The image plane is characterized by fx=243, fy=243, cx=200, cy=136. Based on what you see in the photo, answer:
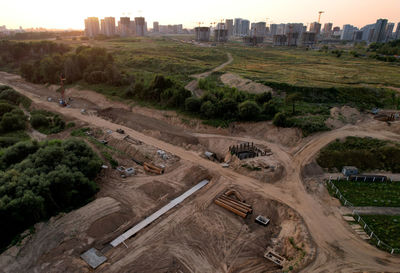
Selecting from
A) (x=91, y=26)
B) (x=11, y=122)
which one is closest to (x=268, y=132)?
(x=11, y=122)

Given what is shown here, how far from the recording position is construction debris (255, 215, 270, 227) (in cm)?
2252

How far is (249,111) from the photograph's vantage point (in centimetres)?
3866

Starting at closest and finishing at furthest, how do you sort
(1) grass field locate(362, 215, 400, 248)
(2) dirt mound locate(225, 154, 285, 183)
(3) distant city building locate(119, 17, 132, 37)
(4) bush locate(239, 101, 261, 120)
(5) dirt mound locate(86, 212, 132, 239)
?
(1) grass field locate(362, 215, 400, 248) < (5) dirt mound locate(86, 212, 132, 239) < (2) dirt mound locate(225, 154, 285, 183) < (4) bush locate(239, 101, 261, 120) < (3) distant city building locate(119, 17, 132, 37)

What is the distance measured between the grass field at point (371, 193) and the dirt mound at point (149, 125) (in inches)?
794

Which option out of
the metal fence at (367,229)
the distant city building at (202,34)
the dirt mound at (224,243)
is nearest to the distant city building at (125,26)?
the distant city building at (202,34)

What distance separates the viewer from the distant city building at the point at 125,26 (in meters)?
185

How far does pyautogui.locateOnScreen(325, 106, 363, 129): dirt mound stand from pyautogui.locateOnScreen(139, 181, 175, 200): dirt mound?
1024 inches

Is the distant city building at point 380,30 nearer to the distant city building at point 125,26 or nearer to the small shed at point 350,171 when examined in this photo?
the distant city building at point 125,26

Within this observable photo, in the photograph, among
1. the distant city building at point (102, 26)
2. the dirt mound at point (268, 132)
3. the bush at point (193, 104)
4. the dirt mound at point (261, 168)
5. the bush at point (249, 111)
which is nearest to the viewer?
the dirt mound at point (261, 168)

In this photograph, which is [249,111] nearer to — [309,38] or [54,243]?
[54,243]

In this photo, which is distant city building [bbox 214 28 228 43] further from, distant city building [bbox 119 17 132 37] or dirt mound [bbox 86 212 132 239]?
dirt mound [bbox 86 212 132 239]

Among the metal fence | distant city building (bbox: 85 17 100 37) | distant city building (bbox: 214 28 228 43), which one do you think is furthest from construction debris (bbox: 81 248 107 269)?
distant city building (bbox: 85 17 100 37)

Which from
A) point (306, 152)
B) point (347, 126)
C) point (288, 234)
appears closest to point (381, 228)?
point (288, 234)

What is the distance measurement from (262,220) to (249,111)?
19.8m
